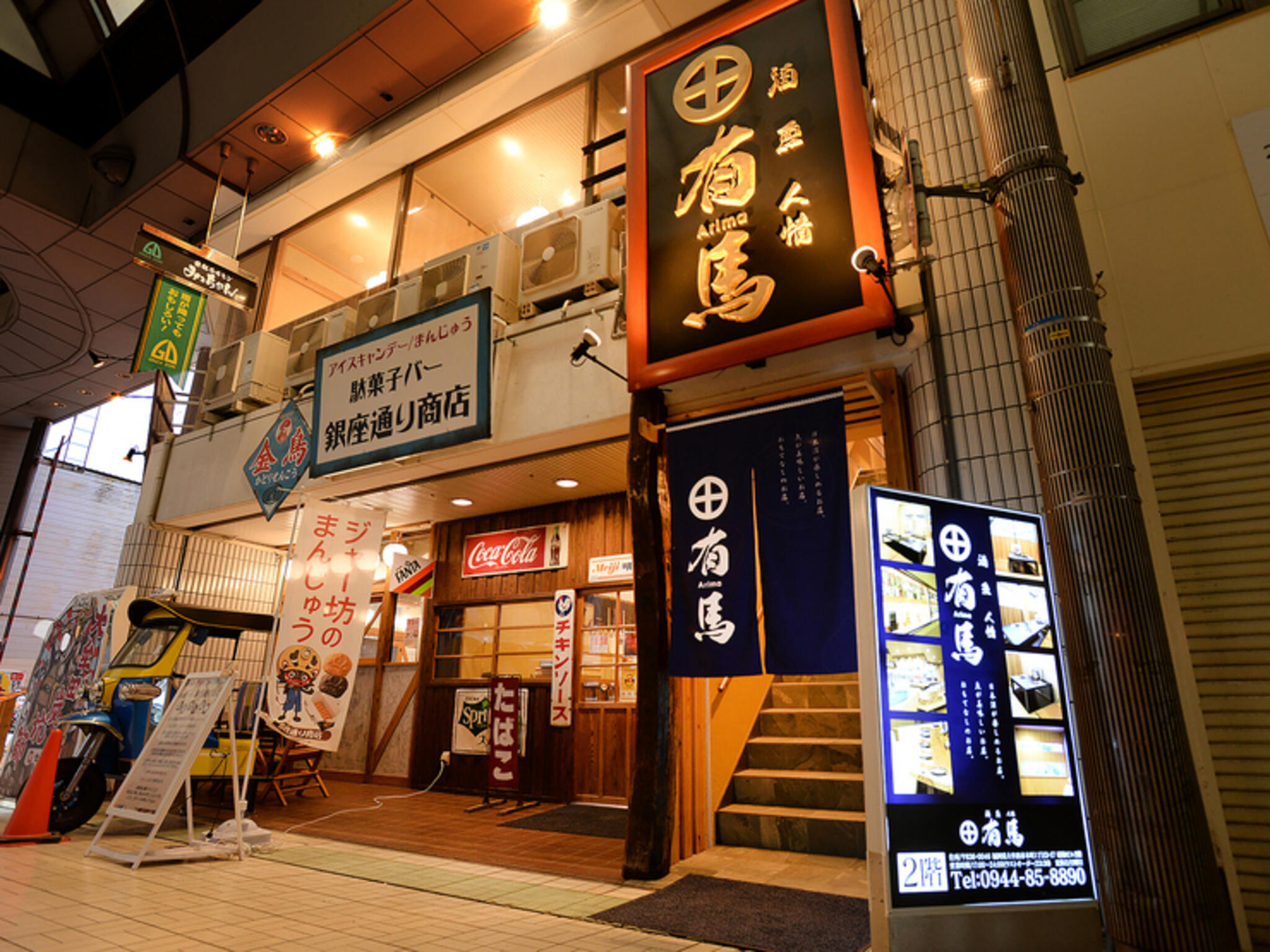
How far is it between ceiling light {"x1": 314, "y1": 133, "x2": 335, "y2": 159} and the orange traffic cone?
25.6ft

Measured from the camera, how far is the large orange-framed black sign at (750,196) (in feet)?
A: 15.2

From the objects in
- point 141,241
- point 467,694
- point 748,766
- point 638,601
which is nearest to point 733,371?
point 638,601

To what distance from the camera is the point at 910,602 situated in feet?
10.3

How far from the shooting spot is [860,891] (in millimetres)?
4324

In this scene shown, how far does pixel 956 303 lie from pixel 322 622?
6190 mm

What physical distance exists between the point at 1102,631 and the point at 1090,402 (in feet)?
3.46

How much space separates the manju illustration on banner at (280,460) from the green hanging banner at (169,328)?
1.46m

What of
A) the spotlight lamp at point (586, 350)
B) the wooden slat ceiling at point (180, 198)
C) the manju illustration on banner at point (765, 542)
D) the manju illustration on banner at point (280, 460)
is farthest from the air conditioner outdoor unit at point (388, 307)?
the manju illustration on banner at point (765, 542)

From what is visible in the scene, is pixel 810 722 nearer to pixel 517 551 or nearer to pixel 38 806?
pixel 517 551

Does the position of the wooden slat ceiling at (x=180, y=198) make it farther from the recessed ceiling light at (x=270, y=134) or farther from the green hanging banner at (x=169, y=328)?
the green hanging banner at (x=169, y=328)

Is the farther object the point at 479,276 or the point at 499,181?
the point at 499,181

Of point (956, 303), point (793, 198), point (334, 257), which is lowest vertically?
point (956, 303)

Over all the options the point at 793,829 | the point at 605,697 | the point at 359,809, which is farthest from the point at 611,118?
the point at 359,809

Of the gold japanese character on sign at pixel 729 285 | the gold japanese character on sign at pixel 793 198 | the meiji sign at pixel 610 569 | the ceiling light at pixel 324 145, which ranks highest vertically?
the ceiling light at pixel 324 145
